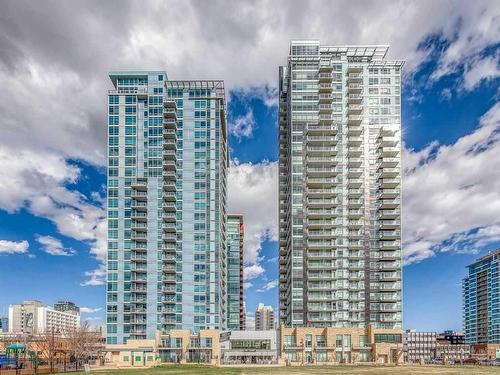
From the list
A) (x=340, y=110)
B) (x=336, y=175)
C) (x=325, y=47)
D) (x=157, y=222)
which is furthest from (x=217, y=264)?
(x=325, y=47)

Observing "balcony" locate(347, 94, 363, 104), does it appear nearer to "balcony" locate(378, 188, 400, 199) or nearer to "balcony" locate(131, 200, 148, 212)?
"balcony" locate(378, 188, 400, 199)

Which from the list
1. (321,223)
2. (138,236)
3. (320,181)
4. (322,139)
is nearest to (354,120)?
(322,139)

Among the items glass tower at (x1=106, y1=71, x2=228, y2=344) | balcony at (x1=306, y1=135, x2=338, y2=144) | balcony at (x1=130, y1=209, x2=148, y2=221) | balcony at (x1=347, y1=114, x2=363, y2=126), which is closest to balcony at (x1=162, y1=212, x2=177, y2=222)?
glass tower at (x1=106, y1=71, x2=228, y2=344)

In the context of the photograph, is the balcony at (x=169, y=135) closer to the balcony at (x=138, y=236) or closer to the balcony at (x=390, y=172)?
the balcony at (x=138, y=236)

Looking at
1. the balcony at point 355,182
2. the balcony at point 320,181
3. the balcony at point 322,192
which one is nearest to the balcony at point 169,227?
the balcony at point 322,192

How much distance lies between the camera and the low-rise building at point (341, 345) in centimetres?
11975

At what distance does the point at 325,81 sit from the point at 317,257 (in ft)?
170

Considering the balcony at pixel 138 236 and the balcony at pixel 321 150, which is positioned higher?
the balcony at pixel 321 150

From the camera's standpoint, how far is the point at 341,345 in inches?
4798

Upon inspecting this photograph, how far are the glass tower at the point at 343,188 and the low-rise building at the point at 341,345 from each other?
→ 555 centimetres

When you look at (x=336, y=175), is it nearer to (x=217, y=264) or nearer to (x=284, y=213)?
(x=284, y=213)

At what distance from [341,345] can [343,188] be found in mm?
43959

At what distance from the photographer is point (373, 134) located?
142m

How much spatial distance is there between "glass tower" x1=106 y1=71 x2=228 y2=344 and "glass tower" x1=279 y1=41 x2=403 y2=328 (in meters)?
23.2
